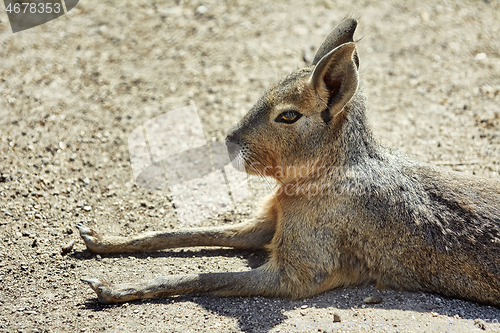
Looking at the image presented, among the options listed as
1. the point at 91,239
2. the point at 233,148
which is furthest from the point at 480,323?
the point at 91,239

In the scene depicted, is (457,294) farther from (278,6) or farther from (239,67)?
(278,6)

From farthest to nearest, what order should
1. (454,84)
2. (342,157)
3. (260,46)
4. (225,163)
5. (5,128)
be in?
(260,46), (454,84), (225,163), (5,128), (342,157)

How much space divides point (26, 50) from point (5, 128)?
1843mm

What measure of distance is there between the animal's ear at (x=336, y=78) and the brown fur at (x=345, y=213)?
0.04ft

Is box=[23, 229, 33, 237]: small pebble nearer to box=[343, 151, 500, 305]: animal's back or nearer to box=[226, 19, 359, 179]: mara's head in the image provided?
box=[226, 19, 359, 179]: mara's head

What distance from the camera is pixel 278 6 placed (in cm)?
973

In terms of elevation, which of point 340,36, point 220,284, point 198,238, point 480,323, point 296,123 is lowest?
point 480,323

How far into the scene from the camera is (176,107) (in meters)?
7.53

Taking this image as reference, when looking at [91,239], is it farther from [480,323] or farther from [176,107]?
[480,323]

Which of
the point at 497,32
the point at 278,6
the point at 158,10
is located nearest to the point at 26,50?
the point at 158,10

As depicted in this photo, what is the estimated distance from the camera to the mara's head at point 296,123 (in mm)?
4289

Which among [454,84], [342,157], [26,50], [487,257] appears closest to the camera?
[487,257]

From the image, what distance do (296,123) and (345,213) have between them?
0.93 meters

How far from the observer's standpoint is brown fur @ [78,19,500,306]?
435cm
